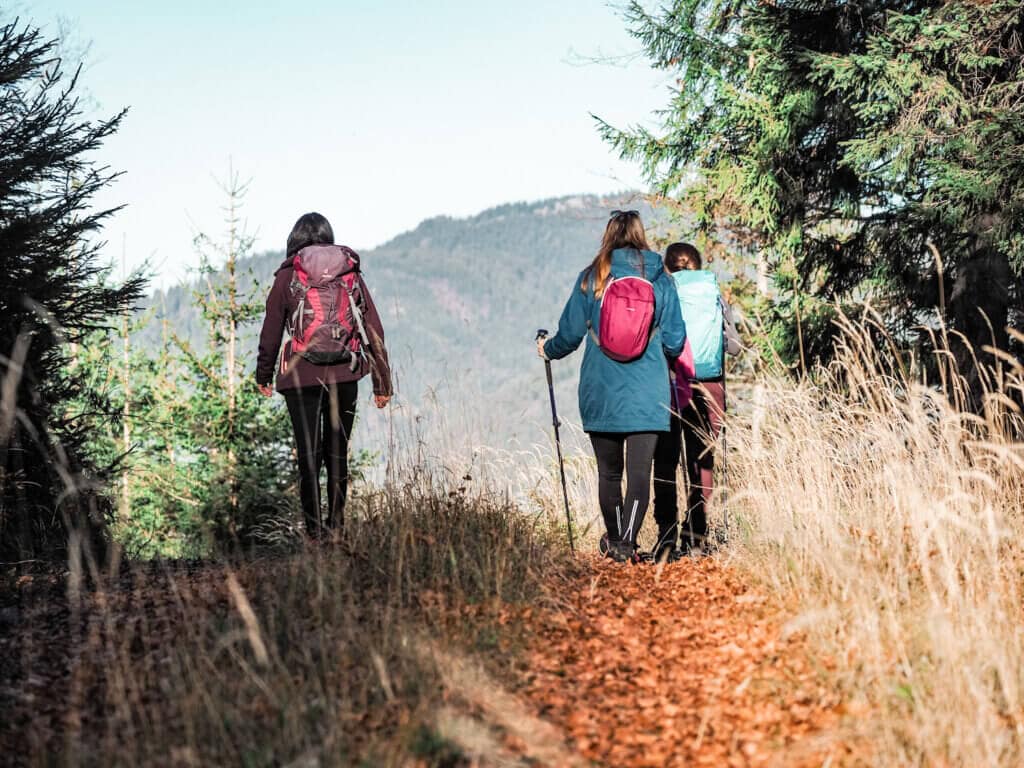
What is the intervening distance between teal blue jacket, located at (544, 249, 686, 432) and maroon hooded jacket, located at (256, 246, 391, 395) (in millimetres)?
1120

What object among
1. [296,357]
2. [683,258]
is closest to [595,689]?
[296,357]

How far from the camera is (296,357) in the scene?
17.5 ft

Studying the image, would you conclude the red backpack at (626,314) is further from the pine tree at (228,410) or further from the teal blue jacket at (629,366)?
the pine tree at (228,410)

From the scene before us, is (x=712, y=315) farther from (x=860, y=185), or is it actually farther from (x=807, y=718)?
(x=860, y=185)

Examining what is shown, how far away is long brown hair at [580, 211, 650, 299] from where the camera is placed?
17.0 ft

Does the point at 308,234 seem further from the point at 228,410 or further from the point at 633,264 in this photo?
the point at 228,410

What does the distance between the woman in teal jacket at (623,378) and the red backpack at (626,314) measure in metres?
0.06

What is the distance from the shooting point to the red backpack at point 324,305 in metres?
5.39

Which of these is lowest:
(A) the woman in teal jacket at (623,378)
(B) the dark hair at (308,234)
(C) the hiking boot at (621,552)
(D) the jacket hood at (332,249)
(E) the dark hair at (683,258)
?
(C) the hiking boot at (621,552)

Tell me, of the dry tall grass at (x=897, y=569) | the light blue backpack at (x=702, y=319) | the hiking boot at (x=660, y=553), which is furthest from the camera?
the light blue backpack at (x=702, y=319)

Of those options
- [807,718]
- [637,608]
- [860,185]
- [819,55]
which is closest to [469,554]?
[637,608]

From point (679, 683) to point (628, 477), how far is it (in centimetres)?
196

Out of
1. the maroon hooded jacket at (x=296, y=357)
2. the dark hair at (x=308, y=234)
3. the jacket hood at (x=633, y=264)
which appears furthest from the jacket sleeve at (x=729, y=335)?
the dark hair at (x=308, y=234)

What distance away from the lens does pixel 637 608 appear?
4297 millimetres
